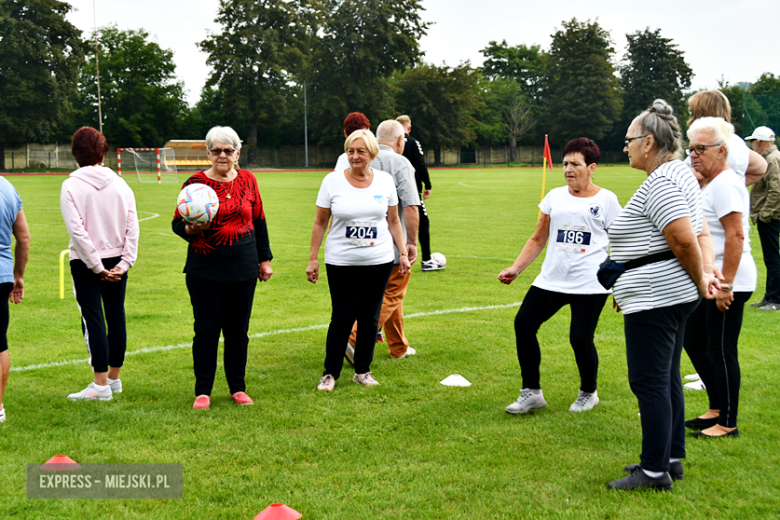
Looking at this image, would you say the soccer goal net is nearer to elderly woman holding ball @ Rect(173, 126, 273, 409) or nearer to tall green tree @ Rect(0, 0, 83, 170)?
tall green tree @ Rect(0, 0, 83, 170)

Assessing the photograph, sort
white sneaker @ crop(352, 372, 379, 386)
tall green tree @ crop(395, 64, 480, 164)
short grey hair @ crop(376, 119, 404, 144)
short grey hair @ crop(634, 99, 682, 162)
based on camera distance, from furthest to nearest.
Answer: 1. tall green tree @ crop(395, 64, 480, 164)
2. short grey hair @ crop(376, 119, 404, 144)
3. white sneaker @ crop(352, 372, 379, 386)
4. short grey hair @ crop(634, 99, 682, 162)

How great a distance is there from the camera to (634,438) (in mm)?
4590

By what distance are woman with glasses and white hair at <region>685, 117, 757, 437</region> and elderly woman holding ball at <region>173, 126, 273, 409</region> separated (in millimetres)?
2947

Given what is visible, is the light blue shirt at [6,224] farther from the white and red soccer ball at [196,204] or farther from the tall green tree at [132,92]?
the tall green tree at [132,92]

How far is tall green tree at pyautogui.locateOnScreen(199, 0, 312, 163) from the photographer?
63.1 meters

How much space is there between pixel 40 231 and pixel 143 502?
46.4 feet

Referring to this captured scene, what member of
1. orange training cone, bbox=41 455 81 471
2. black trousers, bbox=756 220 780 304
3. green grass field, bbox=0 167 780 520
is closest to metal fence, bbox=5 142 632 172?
green grass field, bbox=0 167 780 520

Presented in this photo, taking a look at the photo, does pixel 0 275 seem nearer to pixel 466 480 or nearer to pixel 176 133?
pixel 466 480

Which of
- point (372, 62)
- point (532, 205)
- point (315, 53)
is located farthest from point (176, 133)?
point (532, 205)

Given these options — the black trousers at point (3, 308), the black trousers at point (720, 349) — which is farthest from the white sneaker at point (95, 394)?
the black trousers at point (720, 349)

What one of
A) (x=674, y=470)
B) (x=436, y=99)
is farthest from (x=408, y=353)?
(x=436, y=99)

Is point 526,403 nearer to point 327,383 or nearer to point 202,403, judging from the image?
point 327,383

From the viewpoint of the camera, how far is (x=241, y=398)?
5.29 metres

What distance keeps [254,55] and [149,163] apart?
20.9 metres
